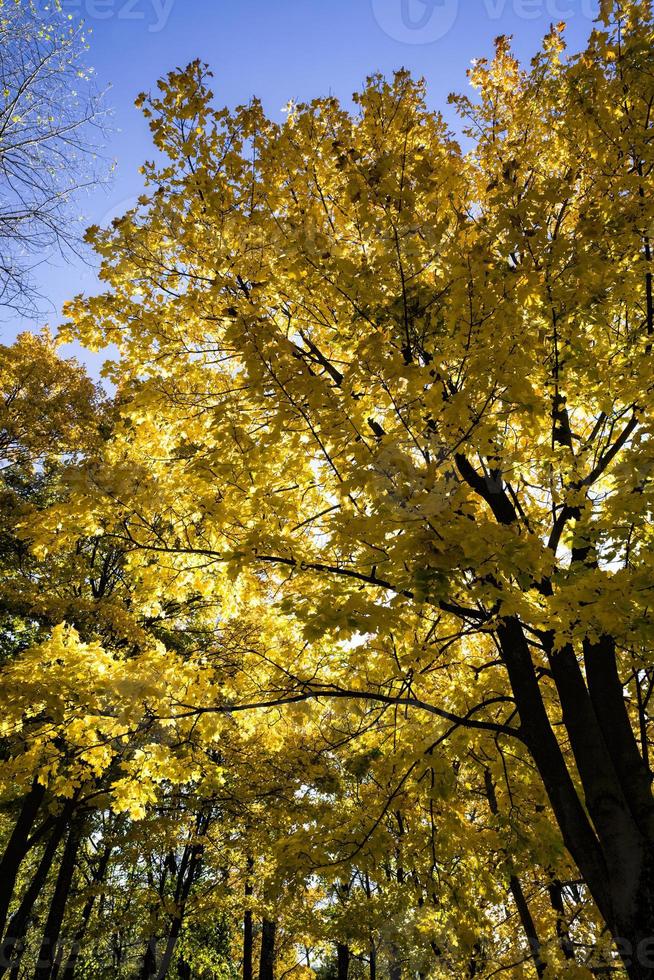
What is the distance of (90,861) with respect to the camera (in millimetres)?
14602

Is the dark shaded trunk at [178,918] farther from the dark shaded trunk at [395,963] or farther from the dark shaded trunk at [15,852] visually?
the dark shaded trunk at [395,963]

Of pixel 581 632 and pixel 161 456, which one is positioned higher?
pixel 161 456

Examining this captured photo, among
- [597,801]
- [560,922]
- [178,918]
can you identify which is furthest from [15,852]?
[597,801]

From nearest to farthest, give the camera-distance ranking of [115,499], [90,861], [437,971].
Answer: [115,499]
[437,971]
[90,861]

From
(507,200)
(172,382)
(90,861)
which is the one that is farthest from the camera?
(90,861)

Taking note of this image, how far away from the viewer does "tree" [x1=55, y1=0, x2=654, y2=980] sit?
3010 mm

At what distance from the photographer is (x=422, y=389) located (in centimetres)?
323

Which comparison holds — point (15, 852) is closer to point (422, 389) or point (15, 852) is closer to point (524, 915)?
point (524, 915)

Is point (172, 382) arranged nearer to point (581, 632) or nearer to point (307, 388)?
Answer: point (307, 388)

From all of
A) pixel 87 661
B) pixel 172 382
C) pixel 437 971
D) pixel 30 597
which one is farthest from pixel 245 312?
pixel 437 971

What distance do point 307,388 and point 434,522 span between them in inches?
44.6

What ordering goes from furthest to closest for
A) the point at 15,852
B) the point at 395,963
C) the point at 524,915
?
the point at 395,963 < the point at 15,852 < the point at 524,915

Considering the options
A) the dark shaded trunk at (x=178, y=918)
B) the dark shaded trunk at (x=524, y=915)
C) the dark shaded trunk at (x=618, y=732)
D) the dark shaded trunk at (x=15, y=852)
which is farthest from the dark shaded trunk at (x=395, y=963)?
the dark shaded trunk at (x=618, y=732)

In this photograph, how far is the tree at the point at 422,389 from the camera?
3010 millimetres
